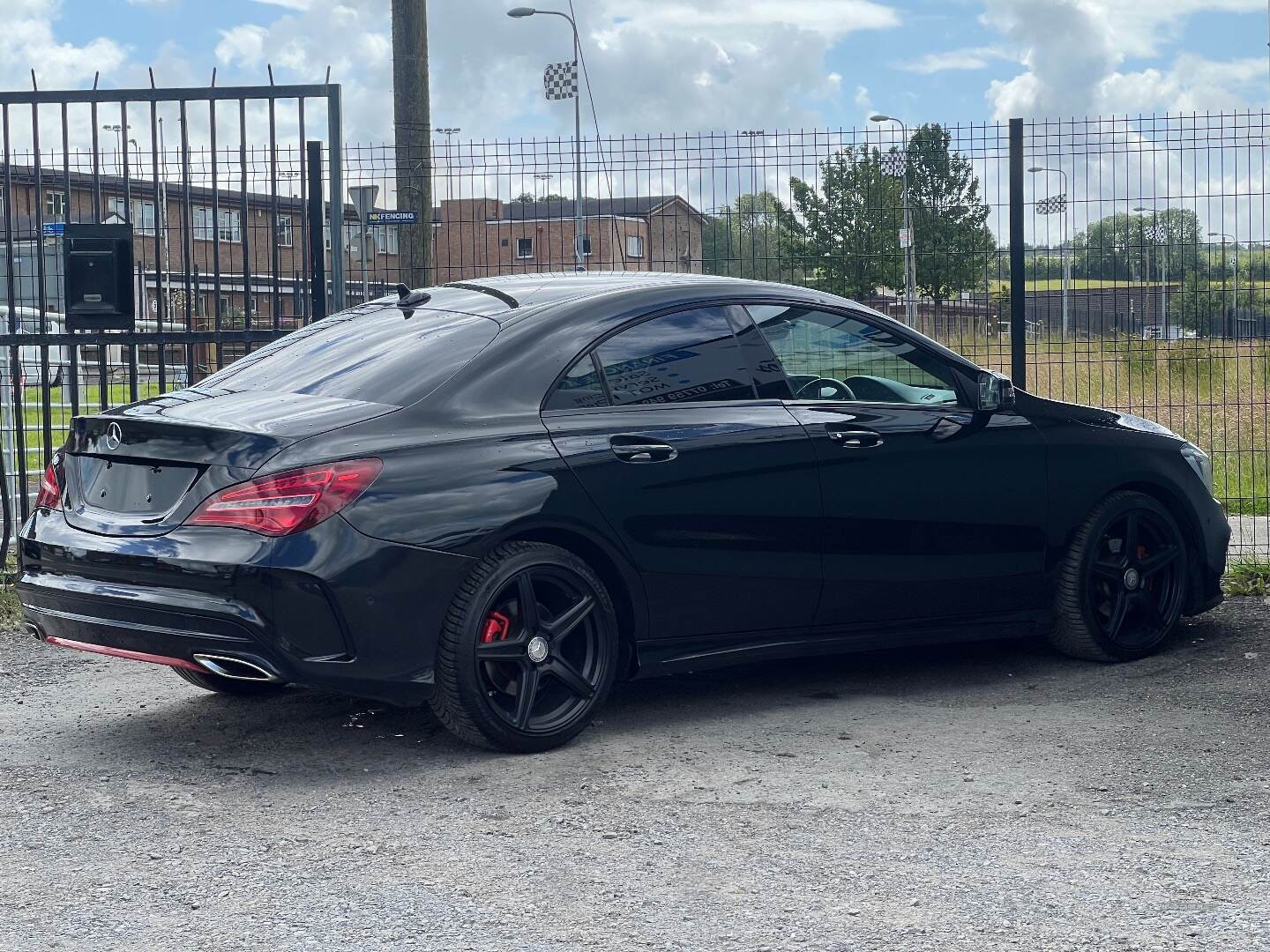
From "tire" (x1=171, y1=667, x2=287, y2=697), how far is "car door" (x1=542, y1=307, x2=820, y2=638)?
5.43 ft

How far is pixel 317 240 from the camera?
9.23m

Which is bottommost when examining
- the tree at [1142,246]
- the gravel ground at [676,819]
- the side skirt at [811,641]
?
the gravel ground at [676,819]

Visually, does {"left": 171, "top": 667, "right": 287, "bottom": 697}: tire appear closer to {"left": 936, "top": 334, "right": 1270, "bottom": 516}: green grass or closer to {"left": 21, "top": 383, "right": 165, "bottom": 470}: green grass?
{"left": 21, "top": 383, "right": 165, "bottom": 470}: green grass

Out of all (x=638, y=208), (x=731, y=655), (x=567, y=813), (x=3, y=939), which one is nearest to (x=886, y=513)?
(x=731, y=655)

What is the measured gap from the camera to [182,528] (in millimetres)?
4973

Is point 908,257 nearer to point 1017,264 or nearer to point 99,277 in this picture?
point 1017,264

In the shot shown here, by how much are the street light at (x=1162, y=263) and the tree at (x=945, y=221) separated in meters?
0.86

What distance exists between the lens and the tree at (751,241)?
31.0 ft

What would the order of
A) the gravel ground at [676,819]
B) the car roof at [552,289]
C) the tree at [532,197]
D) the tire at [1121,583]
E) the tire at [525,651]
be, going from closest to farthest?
the gravel ground at [676,819], the tire at [525,651], the car roof at [552,289], the tire at [1121,583], the tree at [532,197]

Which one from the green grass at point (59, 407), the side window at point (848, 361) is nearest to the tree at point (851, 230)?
the side window at point (848, 361)

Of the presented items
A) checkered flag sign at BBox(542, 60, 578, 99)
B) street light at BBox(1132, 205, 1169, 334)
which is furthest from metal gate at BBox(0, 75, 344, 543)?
checkered flag sign at BBox(542, 60, 578, 99)

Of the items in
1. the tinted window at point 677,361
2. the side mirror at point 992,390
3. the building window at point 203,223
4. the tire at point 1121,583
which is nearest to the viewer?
the tinted window at point 677,361

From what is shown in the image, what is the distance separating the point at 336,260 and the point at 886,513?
4.34 metres

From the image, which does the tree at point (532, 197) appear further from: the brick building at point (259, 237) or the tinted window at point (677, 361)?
the tinted window at point (677, 361)
